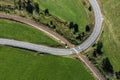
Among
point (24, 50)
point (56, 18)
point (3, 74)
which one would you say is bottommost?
point (3, 74)

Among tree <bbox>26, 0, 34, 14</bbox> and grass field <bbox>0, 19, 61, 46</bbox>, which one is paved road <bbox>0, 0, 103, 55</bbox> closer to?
grass field <bbox>0, 19, 61, 46</bbox>

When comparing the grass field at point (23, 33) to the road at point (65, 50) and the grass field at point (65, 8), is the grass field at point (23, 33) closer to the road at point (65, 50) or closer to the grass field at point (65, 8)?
the road at point (65, 50)

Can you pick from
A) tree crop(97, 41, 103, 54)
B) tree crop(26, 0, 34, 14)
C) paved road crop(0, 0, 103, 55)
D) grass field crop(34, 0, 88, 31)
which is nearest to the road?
paved road crop(0, 0, 103, 55)

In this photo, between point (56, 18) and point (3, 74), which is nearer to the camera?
point (3, 74)

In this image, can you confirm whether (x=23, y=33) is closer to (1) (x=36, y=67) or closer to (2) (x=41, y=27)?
(2) (x=41, y=27)

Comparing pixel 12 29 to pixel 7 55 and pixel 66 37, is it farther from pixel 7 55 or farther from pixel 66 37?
pixel 66 37

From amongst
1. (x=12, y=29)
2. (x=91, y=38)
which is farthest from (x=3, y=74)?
(x=91, y=38)
